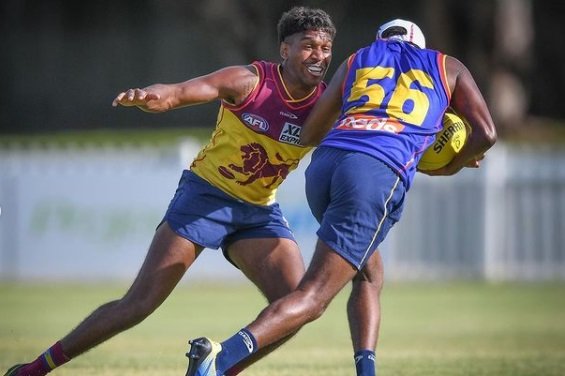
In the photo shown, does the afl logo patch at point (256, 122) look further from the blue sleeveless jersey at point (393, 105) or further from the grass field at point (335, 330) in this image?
the grass field at point (335, 330)

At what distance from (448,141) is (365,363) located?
141 centimetres

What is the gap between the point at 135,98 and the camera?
692cm

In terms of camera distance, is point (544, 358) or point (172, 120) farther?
point (172, 120)

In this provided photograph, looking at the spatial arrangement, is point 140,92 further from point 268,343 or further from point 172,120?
point 172,120

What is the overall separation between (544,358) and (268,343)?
408cm

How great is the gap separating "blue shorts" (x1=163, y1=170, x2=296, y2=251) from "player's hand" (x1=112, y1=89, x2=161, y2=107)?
95 cm

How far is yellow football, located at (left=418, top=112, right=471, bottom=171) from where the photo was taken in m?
7.35

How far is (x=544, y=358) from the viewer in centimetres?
1001

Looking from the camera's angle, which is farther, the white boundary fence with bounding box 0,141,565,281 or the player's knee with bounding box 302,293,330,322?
the white boundary fence with bounding box 0,141,565,281

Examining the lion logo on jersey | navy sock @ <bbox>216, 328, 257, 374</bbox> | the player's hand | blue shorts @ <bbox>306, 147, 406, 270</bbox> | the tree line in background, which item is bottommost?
navy sock @ <bbox>216, 328, 257, 374</bbox>

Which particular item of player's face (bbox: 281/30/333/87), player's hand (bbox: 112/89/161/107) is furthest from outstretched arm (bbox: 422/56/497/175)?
player's hand (bbox: 112/89/161/107)

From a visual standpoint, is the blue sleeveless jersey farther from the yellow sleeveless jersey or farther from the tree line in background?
the tree line in background

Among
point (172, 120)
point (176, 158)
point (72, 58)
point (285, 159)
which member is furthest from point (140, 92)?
point (72, 58)

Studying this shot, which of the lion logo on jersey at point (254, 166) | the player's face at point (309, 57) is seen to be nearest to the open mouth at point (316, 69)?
the player's face at point (309, 57)
